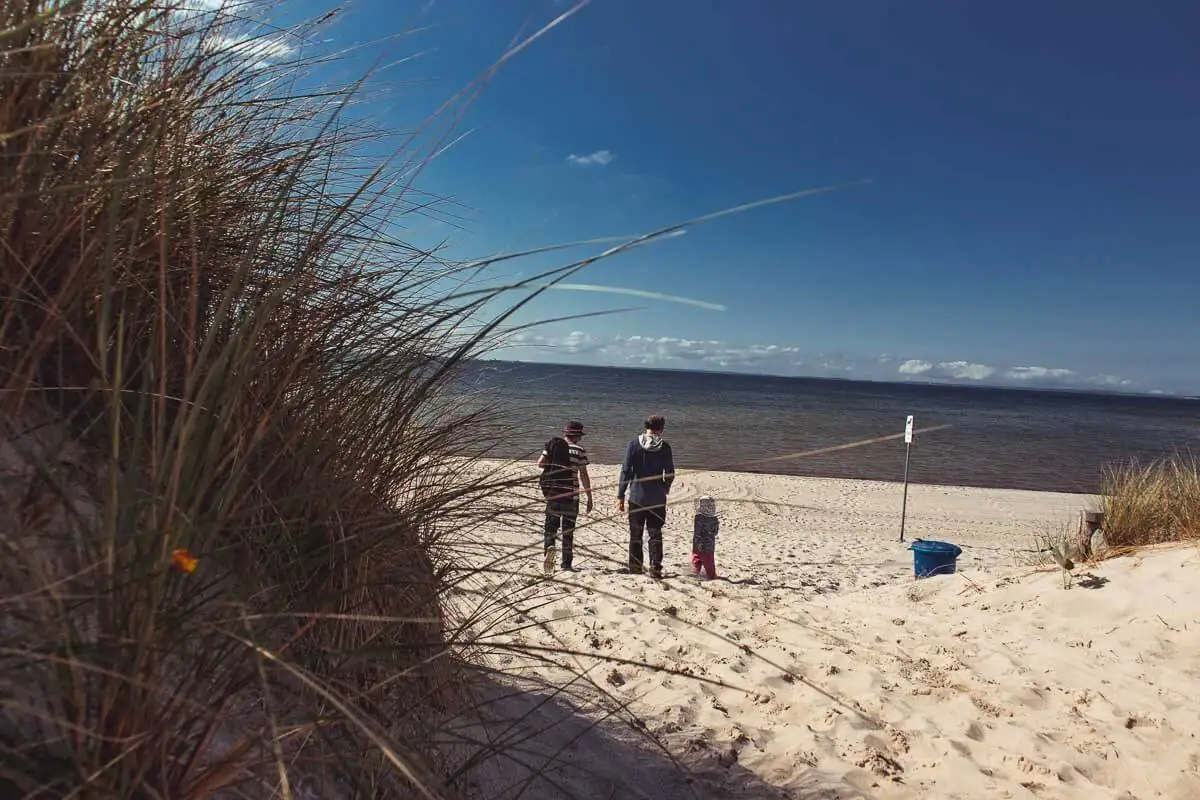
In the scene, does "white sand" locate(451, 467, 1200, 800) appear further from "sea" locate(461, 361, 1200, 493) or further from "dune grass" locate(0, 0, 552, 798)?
"sea" locate(461, 361, 1200, 493)

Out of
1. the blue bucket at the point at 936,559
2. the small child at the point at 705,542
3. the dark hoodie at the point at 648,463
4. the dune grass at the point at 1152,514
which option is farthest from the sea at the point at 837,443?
the blue bucket at the point at 936,559

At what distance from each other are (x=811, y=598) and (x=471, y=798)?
6.05m

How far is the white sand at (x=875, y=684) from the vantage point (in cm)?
266

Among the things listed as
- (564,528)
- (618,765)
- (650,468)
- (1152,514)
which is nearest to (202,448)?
(564,528)

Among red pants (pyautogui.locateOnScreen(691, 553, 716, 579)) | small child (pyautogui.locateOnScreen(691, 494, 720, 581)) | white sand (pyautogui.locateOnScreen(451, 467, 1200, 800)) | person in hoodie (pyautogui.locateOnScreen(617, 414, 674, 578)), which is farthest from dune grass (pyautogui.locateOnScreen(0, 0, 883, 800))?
red pants (pyautogui.locateOnScreen(691, 553, 716, 579))

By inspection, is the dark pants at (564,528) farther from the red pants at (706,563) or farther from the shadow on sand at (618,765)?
the red pants at (706,563)

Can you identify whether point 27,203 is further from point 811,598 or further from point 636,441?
point 811,598

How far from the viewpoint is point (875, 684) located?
376 centimetres

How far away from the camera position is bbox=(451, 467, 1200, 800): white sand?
2656 mm

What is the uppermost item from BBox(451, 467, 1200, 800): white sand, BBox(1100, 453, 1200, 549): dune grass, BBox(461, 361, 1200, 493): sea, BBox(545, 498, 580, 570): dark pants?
BBox(545, 498, 580, 570): dark pants

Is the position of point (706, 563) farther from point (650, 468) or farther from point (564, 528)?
point (564, 528)

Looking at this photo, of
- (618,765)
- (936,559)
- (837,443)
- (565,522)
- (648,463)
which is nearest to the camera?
(565,522)

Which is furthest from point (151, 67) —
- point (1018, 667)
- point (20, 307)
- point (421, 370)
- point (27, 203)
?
point (1018, 667)

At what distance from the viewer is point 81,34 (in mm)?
1386
